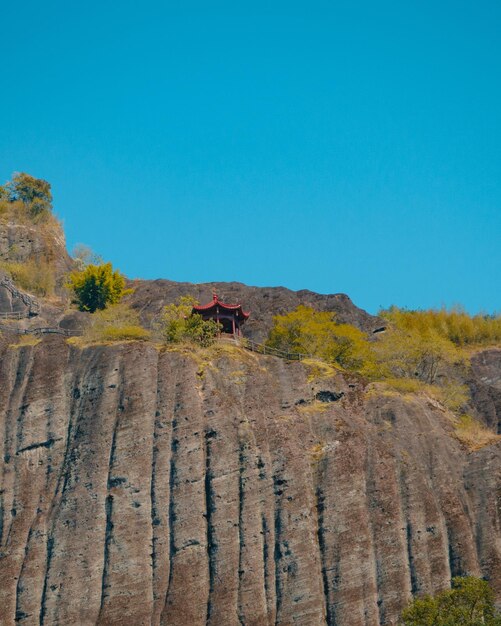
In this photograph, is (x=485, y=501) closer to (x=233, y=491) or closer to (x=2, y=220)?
(x=233, y=491)

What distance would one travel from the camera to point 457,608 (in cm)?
5681

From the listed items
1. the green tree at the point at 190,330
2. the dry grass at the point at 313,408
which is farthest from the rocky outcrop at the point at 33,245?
the dry grass at the point at 313,408

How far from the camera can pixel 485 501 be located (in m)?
68.7

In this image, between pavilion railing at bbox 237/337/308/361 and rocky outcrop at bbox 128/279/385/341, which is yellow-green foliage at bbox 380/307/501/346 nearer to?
rocky outcrop at bbox 128/279/385/341

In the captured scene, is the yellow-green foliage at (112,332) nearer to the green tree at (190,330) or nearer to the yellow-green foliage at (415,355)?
the green tree at (190,330)

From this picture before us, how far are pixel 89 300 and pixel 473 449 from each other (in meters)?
31.2

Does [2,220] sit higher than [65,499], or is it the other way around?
[2,220]

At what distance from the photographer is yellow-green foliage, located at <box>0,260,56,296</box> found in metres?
91.1

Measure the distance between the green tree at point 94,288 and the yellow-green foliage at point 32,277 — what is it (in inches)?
63.3

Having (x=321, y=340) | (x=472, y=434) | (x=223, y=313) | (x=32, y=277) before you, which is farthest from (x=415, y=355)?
(x=32, y=277)

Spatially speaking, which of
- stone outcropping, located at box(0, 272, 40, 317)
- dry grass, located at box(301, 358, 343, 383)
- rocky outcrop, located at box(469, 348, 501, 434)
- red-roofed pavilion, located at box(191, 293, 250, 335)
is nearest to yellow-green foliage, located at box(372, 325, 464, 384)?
rocky outcrop, located at box(469, 348, 501, 434)

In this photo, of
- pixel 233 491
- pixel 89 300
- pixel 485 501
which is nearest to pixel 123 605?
pixel 233 491

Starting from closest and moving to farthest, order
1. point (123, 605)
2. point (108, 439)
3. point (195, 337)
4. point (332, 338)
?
point (123, 605) → point (108, 439) → point (195, 337) → point (332, 338)

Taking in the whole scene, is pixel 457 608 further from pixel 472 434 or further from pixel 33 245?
pixel 33 245
